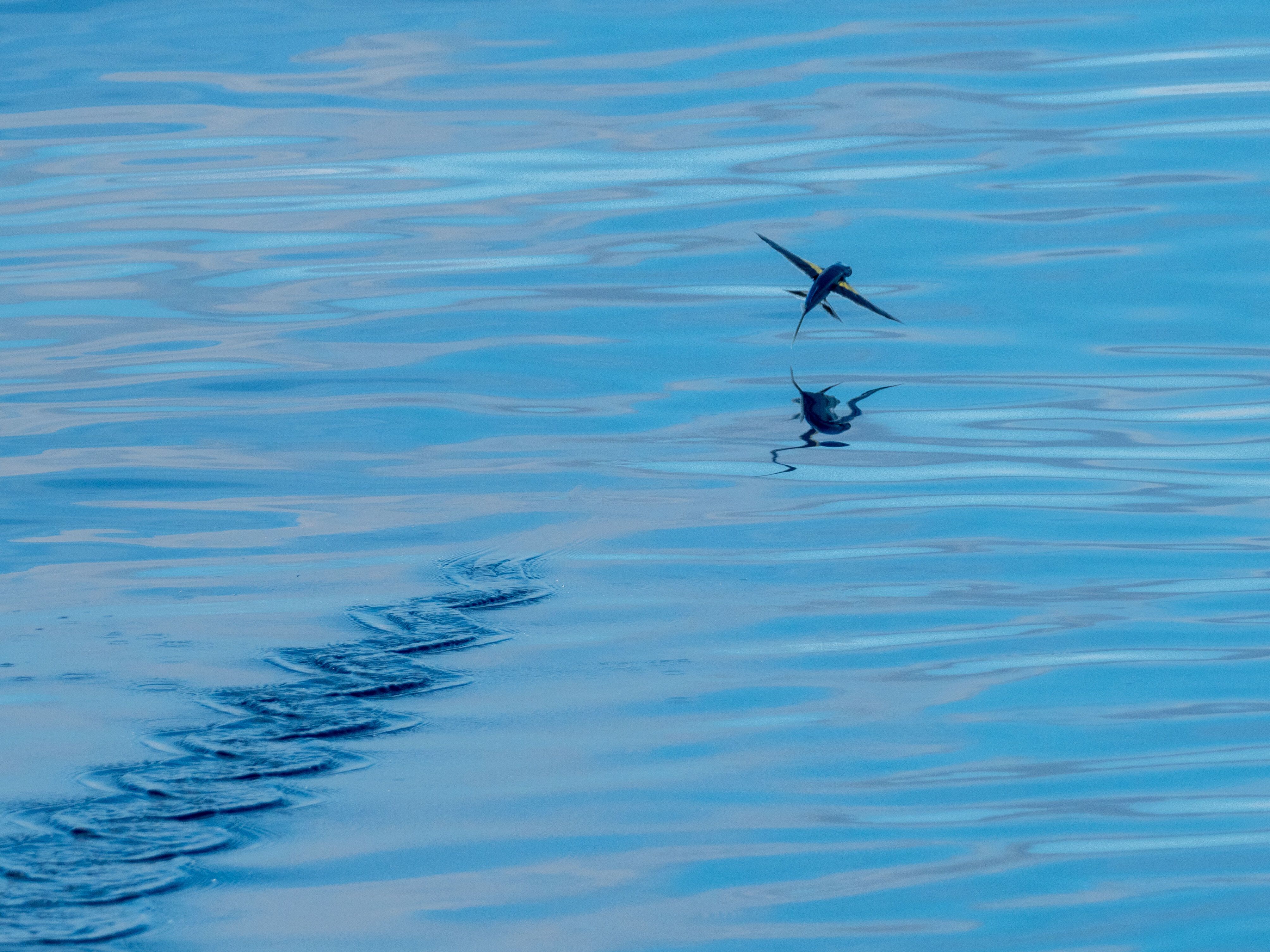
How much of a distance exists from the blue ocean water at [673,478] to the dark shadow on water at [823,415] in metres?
0.09

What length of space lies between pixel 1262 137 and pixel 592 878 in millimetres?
11071

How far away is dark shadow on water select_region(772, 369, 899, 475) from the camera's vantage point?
7.57 m

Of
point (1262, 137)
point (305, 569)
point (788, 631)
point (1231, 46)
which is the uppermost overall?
point (1231, 46)

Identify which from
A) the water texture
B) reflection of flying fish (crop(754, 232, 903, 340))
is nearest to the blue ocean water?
the water texture

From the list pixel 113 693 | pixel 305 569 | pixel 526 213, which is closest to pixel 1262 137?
pixel 526 213

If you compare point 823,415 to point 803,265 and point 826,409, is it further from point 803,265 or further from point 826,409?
point 803,265

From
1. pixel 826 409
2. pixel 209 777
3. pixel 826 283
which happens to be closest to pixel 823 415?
pixel 826 409

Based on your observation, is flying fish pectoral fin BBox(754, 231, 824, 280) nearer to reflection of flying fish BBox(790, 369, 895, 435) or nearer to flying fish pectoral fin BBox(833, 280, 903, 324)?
flying fish pectoral fin BBox(833, 280, 903, 324)

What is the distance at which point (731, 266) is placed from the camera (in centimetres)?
1066

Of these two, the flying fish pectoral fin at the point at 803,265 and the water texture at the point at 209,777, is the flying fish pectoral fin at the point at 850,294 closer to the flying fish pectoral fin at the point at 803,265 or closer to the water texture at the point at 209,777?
the flying fish pectoral fin at the point at 803,265

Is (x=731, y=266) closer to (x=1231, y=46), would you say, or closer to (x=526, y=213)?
(x=526, y=213)

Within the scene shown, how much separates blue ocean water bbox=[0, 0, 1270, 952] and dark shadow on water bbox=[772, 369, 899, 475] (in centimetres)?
9

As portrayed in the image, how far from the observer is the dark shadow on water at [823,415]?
298 inches

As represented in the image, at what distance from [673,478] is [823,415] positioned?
130cm
